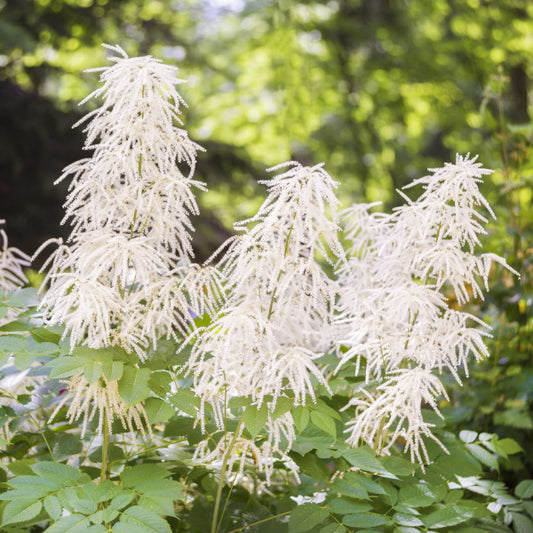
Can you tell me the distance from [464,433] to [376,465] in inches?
29.8

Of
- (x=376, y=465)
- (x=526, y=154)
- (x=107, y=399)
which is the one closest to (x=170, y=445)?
(x=107, y=399)

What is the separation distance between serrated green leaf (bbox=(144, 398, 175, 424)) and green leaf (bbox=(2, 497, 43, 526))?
0.30 metres

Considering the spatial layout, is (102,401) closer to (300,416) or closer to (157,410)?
(157,410)

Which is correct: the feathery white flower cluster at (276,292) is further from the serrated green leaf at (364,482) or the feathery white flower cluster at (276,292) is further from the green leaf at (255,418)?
the serrated green leaf at (364,482)

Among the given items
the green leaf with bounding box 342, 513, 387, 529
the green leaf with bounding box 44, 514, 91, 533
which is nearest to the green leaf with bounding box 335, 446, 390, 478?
the green leaf with bounding box 342, 513, 387, 529

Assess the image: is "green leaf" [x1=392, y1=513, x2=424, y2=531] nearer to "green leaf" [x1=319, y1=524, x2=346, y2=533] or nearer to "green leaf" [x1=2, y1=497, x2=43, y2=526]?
"green leaf" [x1=319, y1=524, x2=346, y2=533]

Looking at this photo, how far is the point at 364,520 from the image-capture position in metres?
1.49

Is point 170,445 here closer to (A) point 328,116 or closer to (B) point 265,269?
(B) point 265,269

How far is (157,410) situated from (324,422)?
402 millimetres

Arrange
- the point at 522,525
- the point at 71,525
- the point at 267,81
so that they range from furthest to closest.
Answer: the point at 267,81, the point at 522,525, the point at 71,525

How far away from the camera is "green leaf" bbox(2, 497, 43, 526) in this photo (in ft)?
4.23

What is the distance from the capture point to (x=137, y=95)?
157cm

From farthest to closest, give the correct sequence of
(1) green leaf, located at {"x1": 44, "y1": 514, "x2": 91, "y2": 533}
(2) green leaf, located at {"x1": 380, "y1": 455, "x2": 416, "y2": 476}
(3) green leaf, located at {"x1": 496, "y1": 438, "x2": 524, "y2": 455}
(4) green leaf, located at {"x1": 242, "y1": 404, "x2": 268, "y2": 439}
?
(3) green leaf, located at {"x1": 496, "y1": 438, "x2": 524, "y2": 455}
(2) green leaf, located at {"x1": 380, "y1": 455, "x2": 416, "y2": 476}
(4) green leaf, located at {"x1": 242, "y1": 404, "x2": 268, "y2": 439}
(1) green leaf, located at {"x1": 44, "y1": 514, "x2": 91, "y2": 533}

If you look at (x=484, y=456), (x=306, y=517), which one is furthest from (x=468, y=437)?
(x=306, y=517)
